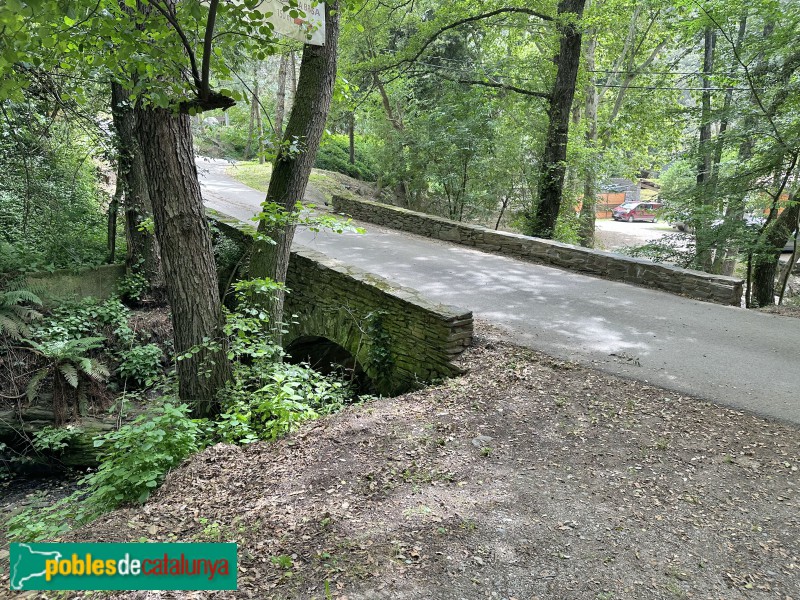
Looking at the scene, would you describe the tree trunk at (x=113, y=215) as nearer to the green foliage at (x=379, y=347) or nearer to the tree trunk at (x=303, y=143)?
the tree trunk at (x=303, y=143)

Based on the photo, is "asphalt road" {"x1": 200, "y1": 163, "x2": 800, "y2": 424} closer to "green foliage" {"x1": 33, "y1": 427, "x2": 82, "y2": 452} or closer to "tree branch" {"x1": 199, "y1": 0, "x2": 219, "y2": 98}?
"tree branch" {"x1": 199, "y1": 0, "x2": 219, "y2": 98}

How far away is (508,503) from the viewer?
3.54 metres

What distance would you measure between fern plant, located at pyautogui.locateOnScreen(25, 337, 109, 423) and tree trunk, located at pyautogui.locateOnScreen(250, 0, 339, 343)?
10.3ft

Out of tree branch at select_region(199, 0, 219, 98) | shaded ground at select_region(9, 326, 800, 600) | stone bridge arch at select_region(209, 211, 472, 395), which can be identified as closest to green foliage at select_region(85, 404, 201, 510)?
shaded ground at select_region(9, 326, 800, 600)

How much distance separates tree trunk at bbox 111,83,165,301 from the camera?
8.64m

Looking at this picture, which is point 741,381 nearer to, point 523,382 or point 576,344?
point 576,344

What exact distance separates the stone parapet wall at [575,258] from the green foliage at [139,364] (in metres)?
6.89

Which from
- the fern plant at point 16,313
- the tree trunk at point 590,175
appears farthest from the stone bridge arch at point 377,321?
the tree trunk at point 590,175

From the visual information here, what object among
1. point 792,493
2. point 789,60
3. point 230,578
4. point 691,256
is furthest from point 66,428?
point 789,60

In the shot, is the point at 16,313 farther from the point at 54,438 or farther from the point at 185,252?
the point at 185,252

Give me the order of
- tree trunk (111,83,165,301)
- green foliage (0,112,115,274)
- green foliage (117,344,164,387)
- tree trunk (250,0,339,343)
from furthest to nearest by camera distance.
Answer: tree trunk (111,83,165,301) → green foliage (117,344,164,387) → green foliage (0,112,115,274) → tree trunk (250,0,339,343)

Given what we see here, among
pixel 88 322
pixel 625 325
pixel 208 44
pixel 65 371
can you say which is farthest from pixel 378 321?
pixel 88 322

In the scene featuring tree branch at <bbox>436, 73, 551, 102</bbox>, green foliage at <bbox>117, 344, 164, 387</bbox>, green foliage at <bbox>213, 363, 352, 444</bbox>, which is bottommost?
green foliage at <bbox>117, 344, 164, 387</bbox>

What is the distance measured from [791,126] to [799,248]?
305 cm
